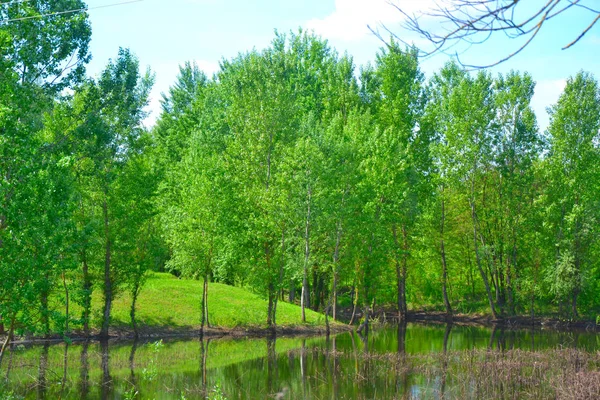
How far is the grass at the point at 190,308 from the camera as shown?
129ft

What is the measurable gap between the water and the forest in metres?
3.20

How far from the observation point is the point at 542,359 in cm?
2670

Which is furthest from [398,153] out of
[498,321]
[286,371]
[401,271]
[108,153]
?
[286,371]

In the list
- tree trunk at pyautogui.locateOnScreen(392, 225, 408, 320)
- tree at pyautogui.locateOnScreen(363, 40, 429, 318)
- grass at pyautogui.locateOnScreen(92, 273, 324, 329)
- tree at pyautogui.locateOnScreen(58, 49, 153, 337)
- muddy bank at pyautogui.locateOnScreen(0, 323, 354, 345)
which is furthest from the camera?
tree trunk at pyautogui.locateOnScreen(392, 225, 408, 320)

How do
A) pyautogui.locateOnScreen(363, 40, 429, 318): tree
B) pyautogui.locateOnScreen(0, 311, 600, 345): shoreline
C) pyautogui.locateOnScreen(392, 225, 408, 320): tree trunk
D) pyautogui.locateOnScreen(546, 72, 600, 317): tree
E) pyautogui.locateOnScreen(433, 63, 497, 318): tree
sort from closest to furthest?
pyautogui.locateOnScreen(0, 311, 600, 345): shoreline, pyautogui.locateOnScreen(363, 40, 429, 318): tree, pyautogui.locateOnScreen(546, 72, 600, 317): tree, pyautogui.locateOnScreen(392, 225, 408, 320): tree trunk, pyautogui.locateOnScreen(433, 63, 497, 318): tree

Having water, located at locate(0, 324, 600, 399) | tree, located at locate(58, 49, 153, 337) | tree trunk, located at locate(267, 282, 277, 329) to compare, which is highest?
tree, located at locate(58, 49, 153, 337)

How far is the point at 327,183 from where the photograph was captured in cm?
4131

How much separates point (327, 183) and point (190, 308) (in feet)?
40.0

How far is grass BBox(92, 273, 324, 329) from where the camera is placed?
39344mm

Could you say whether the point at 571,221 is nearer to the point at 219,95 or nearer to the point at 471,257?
the point at 471,257

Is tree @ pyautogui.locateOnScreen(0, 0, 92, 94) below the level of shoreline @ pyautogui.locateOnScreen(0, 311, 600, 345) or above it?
above

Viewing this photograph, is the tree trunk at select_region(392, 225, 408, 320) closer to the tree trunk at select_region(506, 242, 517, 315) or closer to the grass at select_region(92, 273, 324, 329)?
the tree trunk at select_region(506, 242, 517, 315)

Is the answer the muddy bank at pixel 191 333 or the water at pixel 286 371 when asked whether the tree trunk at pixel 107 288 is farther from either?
the water at pixel 286 371

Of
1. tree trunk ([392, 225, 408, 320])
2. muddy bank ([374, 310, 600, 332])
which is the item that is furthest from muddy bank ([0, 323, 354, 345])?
tree trunk ([392, 225, 408, 320])
